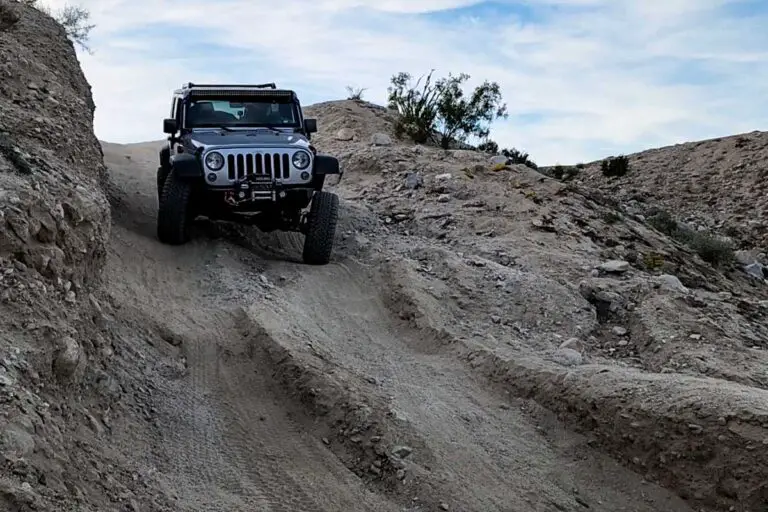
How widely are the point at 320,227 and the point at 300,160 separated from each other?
772mm

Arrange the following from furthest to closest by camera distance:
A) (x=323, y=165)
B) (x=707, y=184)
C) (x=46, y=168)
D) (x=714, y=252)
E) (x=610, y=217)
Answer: (x=707, y=184) → (x=714, y=252) → (x=610, y=217) → (x=323, y=165) → (x=46, y=168)

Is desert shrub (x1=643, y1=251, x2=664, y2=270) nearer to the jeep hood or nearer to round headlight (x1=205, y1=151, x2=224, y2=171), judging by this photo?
the jeep hood

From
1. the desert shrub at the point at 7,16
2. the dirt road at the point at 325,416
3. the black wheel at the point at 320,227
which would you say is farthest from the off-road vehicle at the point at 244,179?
the desert shrub at the point at 7,16

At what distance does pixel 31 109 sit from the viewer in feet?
23.0

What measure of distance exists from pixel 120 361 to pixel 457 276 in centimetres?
440

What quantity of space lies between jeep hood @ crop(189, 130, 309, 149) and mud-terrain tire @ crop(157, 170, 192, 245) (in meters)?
0.50

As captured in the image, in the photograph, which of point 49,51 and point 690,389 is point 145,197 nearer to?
point 49,51

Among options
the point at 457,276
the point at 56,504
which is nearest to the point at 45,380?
the point at 56,504

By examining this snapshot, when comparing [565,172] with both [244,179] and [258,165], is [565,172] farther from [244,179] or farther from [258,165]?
→ [244,179]

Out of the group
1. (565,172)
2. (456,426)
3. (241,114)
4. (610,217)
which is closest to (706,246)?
(610,217)

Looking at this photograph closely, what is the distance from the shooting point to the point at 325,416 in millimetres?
5559

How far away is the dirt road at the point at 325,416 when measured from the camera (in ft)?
A: 15.9

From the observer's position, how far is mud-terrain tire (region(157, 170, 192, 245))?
8758 mm

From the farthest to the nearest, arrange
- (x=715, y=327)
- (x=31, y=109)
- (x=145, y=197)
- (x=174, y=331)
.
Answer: (x=145, y=197)
(x=715, y=327)
(x=31, y=109)
(x=174, y=331)
